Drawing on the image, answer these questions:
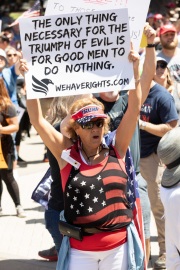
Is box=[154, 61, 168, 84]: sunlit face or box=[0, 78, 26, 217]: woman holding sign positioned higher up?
box=[154, 61, 168, 84]: sunlit face

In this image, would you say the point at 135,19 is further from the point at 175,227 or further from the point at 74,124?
the point at 175,227

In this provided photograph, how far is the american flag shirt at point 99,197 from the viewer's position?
4695mm

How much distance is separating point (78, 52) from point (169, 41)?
4977mm

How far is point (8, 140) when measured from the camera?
29.2ft

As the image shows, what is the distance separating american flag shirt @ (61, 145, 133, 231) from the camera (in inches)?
185

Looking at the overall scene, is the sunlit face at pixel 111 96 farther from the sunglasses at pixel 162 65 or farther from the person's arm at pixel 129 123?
the sunglasses at pixel 162 65

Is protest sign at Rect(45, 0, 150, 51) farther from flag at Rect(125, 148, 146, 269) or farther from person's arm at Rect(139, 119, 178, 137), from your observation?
person's arm at Rect(139, 119, 178, 137)

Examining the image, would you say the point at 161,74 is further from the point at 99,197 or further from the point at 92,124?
the point at 99,197

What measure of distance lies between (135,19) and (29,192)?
17.2 feet

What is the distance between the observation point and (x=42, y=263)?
23.8 ft

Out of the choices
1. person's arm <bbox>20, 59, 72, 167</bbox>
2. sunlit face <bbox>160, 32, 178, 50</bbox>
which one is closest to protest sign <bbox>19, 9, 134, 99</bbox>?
person's arm <bbox>20, 59, 72, 167</bbox>

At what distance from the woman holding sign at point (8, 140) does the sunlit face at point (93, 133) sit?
12.5 ft

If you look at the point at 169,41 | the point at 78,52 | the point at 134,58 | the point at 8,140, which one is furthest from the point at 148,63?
the point at 169,41

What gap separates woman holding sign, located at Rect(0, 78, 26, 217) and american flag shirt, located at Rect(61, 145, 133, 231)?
391 cm
